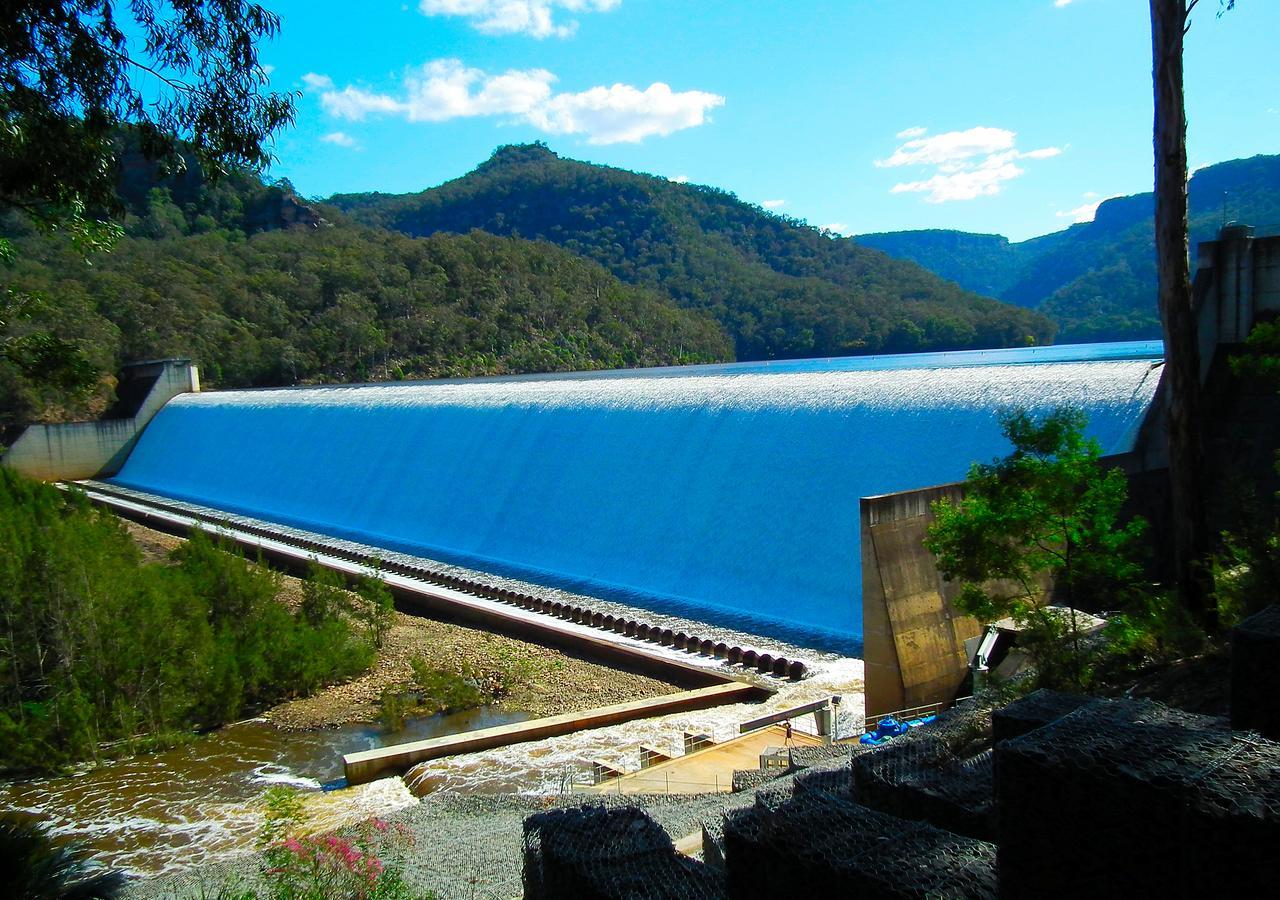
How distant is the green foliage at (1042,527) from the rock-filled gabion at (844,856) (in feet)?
13.9

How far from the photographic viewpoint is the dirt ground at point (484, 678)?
1059cm

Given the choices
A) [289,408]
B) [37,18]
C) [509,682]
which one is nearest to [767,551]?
[509,682]

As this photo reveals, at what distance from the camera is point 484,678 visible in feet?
37.4

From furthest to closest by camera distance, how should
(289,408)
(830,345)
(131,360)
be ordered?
1. (830,345)
2. (131,360)
3. (289,408)

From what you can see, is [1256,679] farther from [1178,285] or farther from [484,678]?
[484,678]

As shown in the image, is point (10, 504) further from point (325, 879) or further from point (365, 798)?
point (325, 879)

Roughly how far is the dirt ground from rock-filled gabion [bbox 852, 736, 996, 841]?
276 inches

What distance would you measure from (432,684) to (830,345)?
47.4m

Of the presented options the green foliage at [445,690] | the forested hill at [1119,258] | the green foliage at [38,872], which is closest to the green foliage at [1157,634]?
the green foliage at [38,872]

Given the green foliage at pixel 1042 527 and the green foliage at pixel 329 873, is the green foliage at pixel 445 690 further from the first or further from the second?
the green foliage at pixel 1042 527

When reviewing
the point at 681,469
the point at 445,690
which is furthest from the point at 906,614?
the point at 681,469

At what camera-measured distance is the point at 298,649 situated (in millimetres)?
11375

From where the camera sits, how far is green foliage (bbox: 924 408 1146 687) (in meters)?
6.72

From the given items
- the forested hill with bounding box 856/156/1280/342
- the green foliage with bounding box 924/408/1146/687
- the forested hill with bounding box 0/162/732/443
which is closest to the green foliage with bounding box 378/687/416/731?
the green foliage with bounding box 924/408/1146/687
